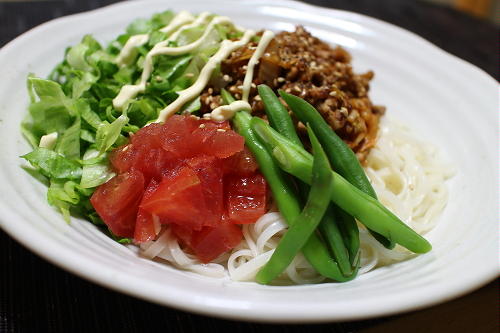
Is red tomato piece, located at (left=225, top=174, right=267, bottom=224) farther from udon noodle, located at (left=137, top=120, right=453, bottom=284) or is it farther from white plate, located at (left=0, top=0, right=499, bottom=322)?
white plate, located at (left=0, top=0, right=499, bottom=322)

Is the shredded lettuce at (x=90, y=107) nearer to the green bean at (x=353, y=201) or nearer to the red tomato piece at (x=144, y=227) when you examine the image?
the red tomato piece at (x=144, y=227)

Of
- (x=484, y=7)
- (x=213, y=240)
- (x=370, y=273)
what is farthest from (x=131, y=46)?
(x=484, y=7)

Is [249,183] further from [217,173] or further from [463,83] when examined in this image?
[463,83]

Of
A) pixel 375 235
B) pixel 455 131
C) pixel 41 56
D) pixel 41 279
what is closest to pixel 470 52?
pixel 455 131

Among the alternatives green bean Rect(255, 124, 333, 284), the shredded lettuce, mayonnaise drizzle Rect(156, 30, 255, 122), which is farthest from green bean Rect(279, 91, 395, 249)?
the shredded lettuce

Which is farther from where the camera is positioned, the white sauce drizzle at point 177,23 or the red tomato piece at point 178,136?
the white sauce drizzle at point 177,23

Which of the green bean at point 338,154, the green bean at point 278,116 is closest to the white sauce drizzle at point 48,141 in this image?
the green bean at point 278,116

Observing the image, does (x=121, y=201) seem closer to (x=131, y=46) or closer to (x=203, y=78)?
(x=203, y=78)
